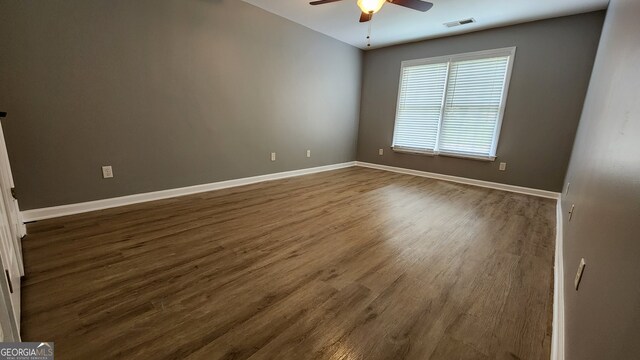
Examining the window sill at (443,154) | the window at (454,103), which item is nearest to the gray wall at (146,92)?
the window at (454,103)

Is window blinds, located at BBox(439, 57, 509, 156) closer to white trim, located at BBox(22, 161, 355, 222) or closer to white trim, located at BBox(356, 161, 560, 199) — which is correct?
white trim, located at BBox(356, 161, 560, 199)

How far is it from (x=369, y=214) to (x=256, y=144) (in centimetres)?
209

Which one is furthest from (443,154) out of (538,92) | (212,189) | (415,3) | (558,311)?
(212,189)

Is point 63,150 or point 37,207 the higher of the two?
point 63,150

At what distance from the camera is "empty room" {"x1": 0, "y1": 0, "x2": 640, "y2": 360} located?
1132 mm

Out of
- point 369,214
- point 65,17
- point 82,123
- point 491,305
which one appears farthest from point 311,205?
point 65,17

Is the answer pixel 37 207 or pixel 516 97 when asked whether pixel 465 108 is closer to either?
pixel 516 97

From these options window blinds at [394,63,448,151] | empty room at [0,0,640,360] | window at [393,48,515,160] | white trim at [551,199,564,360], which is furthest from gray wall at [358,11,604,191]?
white trim at [551,199,564,360]

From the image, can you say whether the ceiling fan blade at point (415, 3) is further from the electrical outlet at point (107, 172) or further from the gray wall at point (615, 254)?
the electrical outlet at point (107, 172)

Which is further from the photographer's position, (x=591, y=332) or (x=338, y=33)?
(x=338, y=33)

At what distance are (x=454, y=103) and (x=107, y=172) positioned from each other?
16.5 ft

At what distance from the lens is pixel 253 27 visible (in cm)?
347

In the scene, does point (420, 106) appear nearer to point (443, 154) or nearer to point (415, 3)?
point (443, 154)

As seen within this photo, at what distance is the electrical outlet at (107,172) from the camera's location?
2.59 metres
